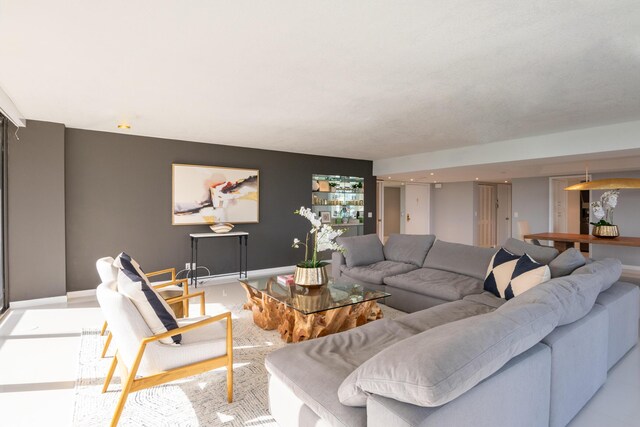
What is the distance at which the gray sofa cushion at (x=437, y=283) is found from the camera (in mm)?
3441

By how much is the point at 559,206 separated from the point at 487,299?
693cm

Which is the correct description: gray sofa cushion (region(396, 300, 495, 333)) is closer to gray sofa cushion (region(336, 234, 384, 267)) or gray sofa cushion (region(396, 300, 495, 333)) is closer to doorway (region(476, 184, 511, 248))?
gray sofa cushion (region(336, 234, 384, 267))

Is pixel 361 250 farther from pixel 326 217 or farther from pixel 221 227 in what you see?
pixel 326 217

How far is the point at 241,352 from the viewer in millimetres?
2953

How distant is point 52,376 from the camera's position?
8.46 feet

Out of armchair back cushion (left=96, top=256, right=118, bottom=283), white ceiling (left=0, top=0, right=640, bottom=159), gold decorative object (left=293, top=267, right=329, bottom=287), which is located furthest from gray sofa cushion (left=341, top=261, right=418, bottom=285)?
armchair back cushion (left=96, top=256, right=118, bottom=283)

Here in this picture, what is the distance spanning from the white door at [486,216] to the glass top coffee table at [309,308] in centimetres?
805

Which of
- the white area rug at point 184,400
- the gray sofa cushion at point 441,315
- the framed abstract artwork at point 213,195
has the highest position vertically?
the framed abstract artwork at point 213,195

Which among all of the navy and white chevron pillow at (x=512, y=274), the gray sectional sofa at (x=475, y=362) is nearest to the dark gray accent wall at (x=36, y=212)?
the gray sectional sofa at (x=475, y=362)

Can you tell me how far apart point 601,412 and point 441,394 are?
1854 millimetres

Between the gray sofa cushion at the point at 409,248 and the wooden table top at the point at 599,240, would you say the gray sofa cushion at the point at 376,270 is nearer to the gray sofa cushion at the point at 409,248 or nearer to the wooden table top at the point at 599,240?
the gray sofa cushion at the point at 409,248

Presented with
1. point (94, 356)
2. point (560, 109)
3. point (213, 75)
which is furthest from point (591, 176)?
point (94, 356)

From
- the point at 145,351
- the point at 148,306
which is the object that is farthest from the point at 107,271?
the point at 145,351

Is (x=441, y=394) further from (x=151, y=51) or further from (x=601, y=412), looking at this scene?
(x=151, y=51)
